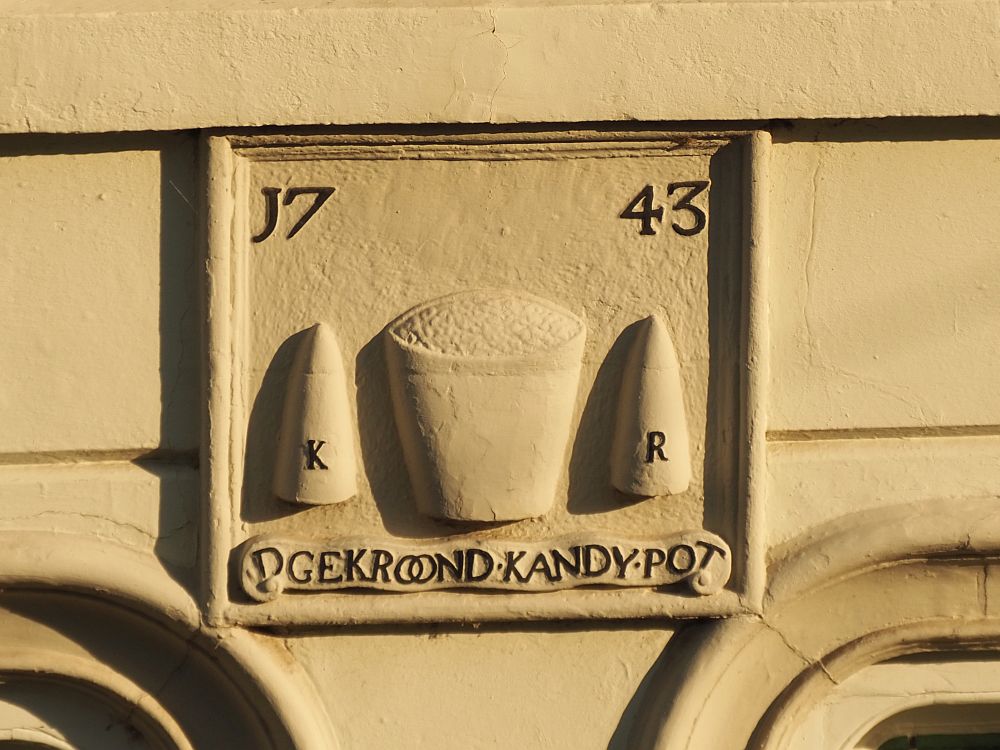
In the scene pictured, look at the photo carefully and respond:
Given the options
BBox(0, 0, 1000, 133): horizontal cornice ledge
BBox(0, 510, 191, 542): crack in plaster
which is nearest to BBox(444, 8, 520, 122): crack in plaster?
BBox(0, 0, 1000, 133): horizontal cornice ledge

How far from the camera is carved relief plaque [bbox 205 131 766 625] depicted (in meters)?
2.21

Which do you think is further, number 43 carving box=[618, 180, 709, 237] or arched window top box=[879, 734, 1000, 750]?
arched window top box=[879, 734, 1000, 750]

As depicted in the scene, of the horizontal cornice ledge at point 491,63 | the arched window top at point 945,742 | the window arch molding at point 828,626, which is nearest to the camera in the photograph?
the horizontal cornice ledge at point 491,63

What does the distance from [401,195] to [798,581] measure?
106 centimetres

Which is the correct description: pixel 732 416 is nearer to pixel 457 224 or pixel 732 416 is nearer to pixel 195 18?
pixel 457 224

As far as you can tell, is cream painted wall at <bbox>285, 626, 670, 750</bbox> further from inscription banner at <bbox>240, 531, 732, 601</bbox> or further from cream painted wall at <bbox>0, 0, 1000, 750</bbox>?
inscription banner at <bbox>240, 531, 732, 601</bbox>

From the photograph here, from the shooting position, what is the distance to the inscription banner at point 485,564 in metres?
2.23

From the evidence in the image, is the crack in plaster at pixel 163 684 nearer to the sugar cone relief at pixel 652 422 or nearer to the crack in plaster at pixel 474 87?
the sugar cone relief at pixel 652 422

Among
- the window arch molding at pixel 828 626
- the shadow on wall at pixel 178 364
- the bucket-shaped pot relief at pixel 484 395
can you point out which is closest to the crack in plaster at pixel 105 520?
the shadow on wall at pixel 178 364

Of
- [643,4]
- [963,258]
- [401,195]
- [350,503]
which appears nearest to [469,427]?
[350,503]

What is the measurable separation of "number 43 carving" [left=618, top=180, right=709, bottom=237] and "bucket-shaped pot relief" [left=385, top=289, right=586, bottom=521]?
22cm

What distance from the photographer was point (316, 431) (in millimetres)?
2195

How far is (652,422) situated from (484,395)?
0.32 m

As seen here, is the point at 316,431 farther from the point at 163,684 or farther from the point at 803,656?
the point at 803,656
